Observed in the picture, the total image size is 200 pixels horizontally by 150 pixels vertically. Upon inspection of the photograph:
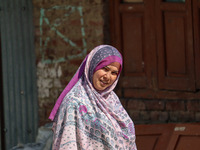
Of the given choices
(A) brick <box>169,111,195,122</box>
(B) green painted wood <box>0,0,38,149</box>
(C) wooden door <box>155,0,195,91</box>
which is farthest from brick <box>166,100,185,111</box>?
(B) green painted wood <box>0,0,38,149</box>

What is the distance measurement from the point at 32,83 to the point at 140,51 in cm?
152

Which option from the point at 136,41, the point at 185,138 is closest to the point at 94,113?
the point at 185,138

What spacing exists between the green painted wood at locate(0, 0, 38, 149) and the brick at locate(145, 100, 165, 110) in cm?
153

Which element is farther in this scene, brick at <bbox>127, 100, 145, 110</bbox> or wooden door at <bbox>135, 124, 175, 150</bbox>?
brick at <bbox>127, 100, 145, 110</bbox>

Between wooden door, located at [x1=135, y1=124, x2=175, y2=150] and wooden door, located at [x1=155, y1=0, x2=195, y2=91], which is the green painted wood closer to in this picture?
wooden door, located at [x1=135, y1=124, x2=175, y2=150]

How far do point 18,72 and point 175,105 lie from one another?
84.9 inches

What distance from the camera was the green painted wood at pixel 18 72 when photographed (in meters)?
7.41

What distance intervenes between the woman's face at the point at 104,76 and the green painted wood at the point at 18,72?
309 centimetres

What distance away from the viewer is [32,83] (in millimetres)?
7445

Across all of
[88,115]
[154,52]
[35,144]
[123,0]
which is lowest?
[35,144]

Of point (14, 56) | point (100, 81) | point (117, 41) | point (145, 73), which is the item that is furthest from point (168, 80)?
point (100, 81)

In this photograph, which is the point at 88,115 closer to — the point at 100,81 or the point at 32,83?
the point at 100,81

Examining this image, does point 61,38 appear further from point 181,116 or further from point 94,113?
point 94,113

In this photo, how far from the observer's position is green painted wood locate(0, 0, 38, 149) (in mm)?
7406
